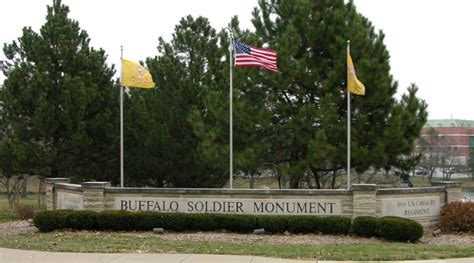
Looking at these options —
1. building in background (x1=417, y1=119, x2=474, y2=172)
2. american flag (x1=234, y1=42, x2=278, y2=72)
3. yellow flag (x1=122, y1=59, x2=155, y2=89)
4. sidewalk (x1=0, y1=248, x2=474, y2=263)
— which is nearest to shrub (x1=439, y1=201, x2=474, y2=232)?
sidewalk (x1=0, y1=248, x2=474, y2=263)

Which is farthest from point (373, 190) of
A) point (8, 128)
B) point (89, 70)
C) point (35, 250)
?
point (8, 128)

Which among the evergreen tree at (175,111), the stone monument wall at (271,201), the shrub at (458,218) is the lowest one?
the shrub at (458,218)

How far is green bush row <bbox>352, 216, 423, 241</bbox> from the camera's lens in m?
14.5

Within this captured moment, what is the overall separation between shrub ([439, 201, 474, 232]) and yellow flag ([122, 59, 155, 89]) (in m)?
11.1

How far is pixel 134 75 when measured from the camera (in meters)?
20.3

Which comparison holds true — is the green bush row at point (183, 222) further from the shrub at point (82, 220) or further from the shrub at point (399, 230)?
the shrub at point (399, 230)

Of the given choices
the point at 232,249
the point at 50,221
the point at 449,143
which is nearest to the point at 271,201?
the point at 232,249

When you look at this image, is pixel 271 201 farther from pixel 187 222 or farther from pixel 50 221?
pixel 50 221

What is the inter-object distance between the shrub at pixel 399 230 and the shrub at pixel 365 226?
7.2 inches

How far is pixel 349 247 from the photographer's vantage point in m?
12.6

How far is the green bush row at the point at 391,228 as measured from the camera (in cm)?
1447

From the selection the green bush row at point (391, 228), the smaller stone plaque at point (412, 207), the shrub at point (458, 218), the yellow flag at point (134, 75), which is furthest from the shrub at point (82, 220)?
the shrub at point (458, 218)

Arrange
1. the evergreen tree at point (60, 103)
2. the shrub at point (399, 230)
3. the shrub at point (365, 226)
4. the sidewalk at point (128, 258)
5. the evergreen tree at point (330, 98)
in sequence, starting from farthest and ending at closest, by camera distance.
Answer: the evergreen tree at point (60, 103)
the evergreen tree at point (330, 98)
the shrub at point (365, 226)
the shrub at point (399, 230)
the sidewalk at point (128, 258)

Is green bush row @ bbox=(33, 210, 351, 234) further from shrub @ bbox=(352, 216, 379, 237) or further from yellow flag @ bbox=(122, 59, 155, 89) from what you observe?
yellow flag @ bbox=(122, 59, 155, 89)
